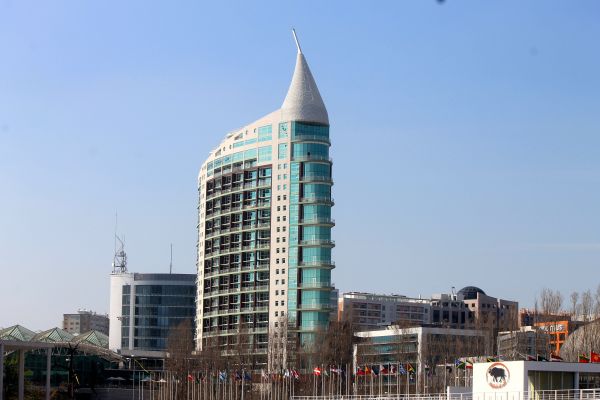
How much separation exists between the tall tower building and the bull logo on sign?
255 feet

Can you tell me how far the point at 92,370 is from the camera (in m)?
178

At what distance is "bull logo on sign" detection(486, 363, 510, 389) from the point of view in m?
67.1

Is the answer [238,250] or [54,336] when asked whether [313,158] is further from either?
[54,336]

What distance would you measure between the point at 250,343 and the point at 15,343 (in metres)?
47.8

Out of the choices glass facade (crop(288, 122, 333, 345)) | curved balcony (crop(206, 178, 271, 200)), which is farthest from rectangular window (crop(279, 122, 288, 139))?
curved balcony (crop(206, 178, 271, 200))

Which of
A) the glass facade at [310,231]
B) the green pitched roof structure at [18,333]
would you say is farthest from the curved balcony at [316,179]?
the green pitched roof structure at [18,333]

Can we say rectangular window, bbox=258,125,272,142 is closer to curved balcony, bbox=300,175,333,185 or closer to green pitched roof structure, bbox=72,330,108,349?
curved balcony, bbox=300,175,333,185

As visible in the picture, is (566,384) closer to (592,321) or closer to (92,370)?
(592,321)

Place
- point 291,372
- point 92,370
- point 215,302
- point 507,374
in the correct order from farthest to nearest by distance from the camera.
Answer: point 92,370
point 215,302
point 291,372
point 507,374

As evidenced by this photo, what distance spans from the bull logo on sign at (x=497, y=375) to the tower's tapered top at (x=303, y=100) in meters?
89.3

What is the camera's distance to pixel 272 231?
519ft

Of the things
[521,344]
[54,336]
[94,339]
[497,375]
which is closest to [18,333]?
[54,336]

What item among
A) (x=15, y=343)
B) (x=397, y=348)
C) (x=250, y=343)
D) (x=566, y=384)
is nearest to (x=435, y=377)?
(x=397, y=348)

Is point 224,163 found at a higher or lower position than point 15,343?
higher
